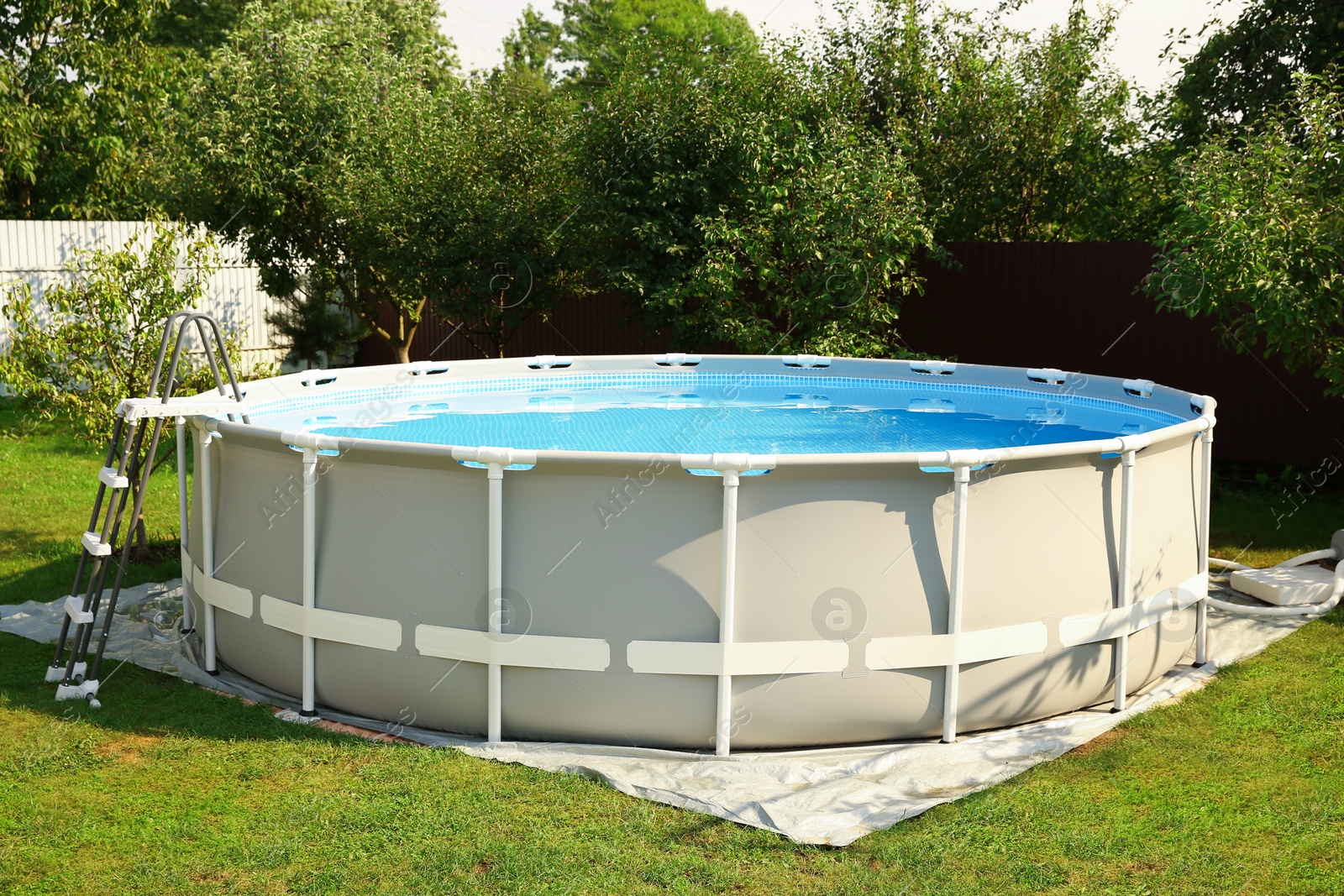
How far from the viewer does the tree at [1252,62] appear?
13758 millimetres

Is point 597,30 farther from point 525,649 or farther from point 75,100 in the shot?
point 525,649

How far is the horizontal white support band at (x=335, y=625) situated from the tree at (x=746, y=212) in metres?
7.08

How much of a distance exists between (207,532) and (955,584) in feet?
11.6

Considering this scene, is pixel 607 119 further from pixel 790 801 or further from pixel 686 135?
pixel 790 801

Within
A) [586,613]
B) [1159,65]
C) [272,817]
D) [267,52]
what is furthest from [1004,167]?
[272,817]

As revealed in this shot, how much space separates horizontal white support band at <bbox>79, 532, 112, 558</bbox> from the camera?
5656 mm

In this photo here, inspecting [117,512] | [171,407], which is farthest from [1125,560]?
[117,512]

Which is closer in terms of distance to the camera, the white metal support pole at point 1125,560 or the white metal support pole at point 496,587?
the white metal support pole at point 496,587

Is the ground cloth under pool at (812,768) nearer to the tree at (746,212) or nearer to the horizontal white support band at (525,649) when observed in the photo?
the horizontal white support band at (525,649)

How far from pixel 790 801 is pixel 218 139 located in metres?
12.5

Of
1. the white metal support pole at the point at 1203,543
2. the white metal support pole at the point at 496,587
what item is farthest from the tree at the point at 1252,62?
the white metal support pole at the point at 496,587

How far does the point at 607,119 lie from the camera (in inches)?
500

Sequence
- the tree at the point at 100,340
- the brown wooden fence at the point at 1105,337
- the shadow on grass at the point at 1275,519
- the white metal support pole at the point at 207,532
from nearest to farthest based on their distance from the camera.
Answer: the white metal support pole at the point at 207,532 < the tree at the point at 100,340 < the shadow on grass at the point at 1275,519 < the brown wooden fence at the point at 1105,337

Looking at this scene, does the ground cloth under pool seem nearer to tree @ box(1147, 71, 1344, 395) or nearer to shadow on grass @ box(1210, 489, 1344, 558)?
tree @ box(1147, 71, 1344, 395)
